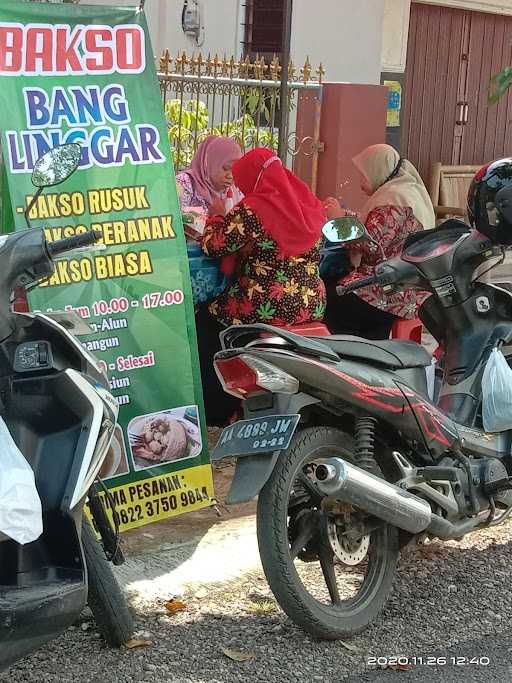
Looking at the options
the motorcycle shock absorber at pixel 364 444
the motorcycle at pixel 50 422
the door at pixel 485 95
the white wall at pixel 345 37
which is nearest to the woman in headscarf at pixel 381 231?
the motorcycle shock absorber at pixel 364 444

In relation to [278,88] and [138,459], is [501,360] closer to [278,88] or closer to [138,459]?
[138,459]

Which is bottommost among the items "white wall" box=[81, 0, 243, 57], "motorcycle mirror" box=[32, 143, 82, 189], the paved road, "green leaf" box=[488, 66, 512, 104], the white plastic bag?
the paved road

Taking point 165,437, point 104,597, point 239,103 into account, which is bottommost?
point 104,597

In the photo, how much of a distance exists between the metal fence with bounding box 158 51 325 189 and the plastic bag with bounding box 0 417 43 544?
323 cm

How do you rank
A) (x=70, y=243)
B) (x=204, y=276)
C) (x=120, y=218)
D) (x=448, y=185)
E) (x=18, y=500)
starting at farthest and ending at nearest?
1. (x=448, y=185)
2. (x=204, y=276)
3. (x=120, y=218)
4. (x=70, y=243)
5. (x=18, y=500)

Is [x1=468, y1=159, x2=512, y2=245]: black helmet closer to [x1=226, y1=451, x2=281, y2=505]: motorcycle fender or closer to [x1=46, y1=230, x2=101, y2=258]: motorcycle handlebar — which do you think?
[x1=226, y1=451, x2=281, y2=505]: motorcycle fender

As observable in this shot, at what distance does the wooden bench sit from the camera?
10812 mm

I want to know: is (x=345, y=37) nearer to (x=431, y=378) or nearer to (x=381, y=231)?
(x=381, y=231)

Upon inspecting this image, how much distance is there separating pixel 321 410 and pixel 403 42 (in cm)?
715

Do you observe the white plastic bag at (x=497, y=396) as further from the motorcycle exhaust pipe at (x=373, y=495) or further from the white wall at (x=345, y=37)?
the white wall at (x=345, y=37)

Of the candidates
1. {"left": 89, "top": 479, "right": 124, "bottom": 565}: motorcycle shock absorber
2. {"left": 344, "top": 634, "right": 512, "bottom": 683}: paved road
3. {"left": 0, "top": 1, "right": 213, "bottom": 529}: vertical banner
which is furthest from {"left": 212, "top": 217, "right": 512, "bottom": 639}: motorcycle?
{"left": 0, "top": 1, "right": 213, "bottom": 529}: vertical banner

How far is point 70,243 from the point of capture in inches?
119

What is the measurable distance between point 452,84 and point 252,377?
839cm

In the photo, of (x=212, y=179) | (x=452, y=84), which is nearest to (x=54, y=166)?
(x=212, y=179)
